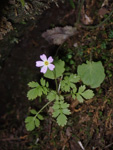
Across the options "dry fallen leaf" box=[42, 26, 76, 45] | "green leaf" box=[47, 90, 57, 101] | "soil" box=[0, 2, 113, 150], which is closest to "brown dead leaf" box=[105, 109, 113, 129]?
"soil" box=[0, 2, 113, 150]

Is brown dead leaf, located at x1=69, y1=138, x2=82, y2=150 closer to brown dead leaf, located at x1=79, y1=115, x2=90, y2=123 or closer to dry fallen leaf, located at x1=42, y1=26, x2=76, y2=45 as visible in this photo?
brown dead leaf, located at x1=79, y1=115, x2=90, y2=123

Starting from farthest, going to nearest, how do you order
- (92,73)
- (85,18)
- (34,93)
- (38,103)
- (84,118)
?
(38,103)
(85,18)
(84,118)
(92,73)
(34,93)

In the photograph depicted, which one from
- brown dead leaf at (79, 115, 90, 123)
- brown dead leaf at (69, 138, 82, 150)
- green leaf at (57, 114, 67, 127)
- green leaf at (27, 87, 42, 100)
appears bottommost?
brown dead leaf at (69, 138, 82, 150)

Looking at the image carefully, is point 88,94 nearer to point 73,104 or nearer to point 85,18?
point 73,104

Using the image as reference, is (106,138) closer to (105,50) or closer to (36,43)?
(105,50)

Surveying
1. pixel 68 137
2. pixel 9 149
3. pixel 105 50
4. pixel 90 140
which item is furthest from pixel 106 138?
pixel 9 149

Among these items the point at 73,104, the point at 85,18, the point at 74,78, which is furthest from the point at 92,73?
the point at 85,18

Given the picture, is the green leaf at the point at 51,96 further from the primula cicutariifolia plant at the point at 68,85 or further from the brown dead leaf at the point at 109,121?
the brown dead leaf at the point at 109,121
